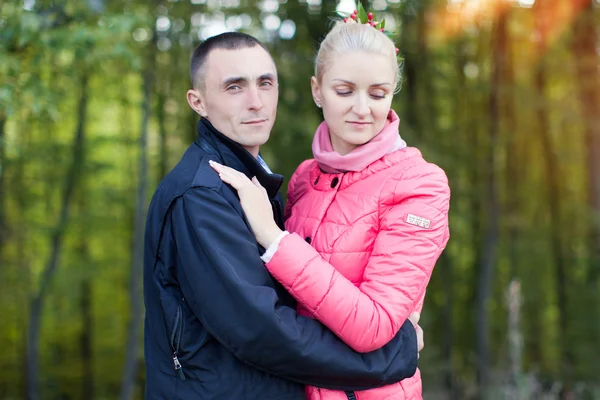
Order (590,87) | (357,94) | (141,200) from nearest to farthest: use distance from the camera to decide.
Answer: (357,94) < (141,200) < (590,87)

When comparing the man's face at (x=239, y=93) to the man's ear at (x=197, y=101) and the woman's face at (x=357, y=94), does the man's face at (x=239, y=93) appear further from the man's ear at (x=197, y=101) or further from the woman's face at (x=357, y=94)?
the woman's face at (x=357, y=94)

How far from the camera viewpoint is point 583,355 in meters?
12.2

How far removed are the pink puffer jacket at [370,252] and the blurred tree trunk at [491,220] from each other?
29.5ft

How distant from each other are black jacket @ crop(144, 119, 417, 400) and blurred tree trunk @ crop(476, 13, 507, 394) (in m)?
9.13

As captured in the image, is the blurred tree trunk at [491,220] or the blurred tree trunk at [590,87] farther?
the blurred tree trunk at [590,87]

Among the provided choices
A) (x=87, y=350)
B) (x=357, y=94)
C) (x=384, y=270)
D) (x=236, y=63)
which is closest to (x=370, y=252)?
(x=384, y=270)

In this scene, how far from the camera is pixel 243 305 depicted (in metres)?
1.99

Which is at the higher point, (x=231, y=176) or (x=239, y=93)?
(x=239, y=93)

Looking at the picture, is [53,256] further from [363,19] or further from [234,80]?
[363,19]

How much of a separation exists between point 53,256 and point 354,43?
863 cm

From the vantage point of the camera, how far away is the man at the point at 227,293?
2.02 metres

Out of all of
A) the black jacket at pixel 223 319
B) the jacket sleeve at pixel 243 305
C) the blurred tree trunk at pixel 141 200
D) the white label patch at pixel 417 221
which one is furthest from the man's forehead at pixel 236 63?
the blurred tree trunk at pixel 141 200

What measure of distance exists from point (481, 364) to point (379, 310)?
9455 millimetres

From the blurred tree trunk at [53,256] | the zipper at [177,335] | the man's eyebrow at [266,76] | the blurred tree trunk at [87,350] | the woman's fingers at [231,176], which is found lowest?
the blurred tree trunk at [87,350]
